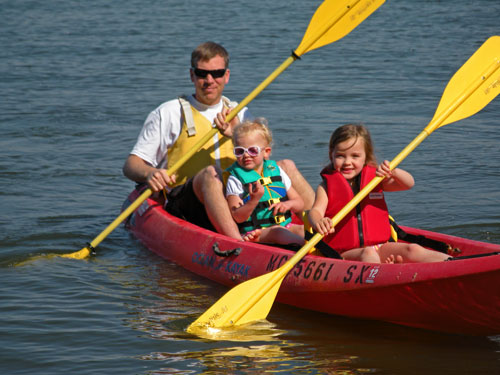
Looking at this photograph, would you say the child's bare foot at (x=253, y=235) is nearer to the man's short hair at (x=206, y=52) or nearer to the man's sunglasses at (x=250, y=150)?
the man's sunglasses at (x=250, y=150)

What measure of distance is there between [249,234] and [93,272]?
3.99 ft

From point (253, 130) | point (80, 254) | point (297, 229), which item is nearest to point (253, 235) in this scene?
point (297, 229)

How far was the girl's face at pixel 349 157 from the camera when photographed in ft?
14.8

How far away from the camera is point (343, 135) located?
4.48 m

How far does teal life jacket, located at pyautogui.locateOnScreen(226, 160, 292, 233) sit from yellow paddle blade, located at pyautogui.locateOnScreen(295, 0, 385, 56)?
0.99 meters

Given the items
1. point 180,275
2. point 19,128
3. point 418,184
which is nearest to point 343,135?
point 180,275

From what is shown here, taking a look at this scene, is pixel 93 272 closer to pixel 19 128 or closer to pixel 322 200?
pixel 322 200

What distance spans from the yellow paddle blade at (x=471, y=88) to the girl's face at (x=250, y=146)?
1039 mm

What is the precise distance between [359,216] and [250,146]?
2.62ft

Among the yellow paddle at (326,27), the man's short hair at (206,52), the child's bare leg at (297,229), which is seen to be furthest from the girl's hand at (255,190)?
the man's short hair at (206,52)

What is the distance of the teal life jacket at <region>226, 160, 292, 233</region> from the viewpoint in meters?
4.99

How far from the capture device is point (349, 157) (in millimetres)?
4555

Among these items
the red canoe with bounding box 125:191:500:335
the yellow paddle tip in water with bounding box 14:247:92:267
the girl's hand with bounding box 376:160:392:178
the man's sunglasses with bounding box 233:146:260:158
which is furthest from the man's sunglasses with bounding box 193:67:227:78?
the girl's hand with bounding box 376:160:392:178

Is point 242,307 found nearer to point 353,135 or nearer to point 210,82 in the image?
point 353,135
